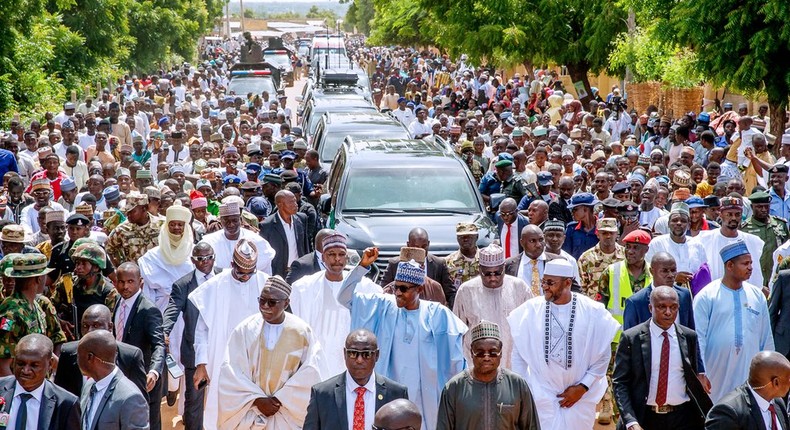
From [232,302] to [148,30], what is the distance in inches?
1604

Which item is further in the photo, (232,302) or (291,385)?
(232,302)

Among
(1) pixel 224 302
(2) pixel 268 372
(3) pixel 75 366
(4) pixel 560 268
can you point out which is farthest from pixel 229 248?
(4) pixel 560 268

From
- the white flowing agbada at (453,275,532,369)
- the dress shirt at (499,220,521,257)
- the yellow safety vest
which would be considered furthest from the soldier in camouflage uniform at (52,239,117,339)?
the dress shirt at (499,220,521,257)

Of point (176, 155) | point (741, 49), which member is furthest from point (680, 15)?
point (176, 155)

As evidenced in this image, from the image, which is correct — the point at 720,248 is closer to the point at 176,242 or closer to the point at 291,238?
the point at 291,238

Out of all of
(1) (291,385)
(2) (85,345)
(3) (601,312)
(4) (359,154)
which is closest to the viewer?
(2) (85,345)

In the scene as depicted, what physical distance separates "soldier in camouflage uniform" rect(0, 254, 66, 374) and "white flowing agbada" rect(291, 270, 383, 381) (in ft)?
5.56

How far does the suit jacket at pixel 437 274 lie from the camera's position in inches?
372

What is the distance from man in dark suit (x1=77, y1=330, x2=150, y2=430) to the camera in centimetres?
617

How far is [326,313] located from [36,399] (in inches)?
106

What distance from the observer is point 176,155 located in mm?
17766

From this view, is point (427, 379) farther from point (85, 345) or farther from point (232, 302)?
point (85, 345)

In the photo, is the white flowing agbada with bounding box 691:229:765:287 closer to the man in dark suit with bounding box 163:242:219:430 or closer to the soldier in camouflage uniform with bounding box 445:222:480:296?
the soldier in camouflage uniform with bounding box 445:222:480:296

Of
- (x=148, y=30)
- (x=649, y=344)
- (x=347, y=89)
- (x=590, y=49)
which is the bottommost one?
(x=148, y=30)
